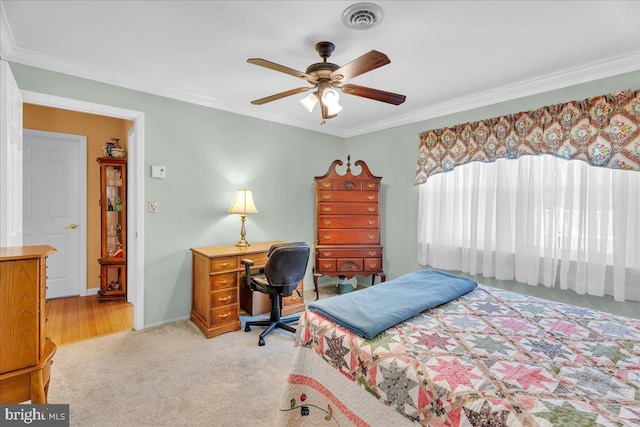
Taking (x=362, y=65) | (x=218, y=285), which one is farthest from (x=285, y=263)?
(x=362, y=65)

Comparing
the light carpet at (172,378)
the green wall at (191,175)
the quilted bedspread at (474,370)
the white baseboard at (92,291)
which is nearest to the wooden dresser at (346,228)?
the green wall at (191,175)

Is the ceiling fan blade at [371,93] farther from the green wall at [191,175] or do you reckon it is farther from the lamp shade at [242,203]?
the green wall at [191,175]

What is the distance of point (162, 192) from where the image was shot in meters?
3.18

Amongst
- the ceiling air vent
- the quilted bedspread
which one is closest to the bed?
the quilted bedspread

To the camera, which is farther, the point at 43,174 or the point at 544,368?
the point at 43,174

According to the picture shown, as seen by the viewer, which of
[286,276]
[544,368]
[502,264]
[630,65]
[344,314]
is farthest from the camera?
[502,264]

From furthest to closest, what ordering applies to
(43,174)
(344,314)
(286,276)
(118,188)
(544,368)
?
1. (118,188)
2. (43,174)
3. (286,276)
4. (344,314)
5. (544,368)

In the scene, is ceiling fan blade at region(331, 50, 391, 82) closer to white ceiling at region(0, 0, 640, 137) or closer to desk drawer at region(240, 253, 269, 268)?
white ceiling at region(0, 0, 640, 137)

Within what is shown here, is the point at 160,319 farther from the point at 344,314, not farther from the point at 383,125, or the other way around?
the point at 383,125

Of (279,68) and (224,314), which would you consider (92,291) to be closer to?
(224,314)

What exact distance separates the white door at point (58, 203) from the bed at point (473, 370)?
13.3 feet

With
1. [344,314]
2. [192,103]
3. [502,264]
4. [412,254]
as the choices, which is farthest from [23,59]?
[502,264]

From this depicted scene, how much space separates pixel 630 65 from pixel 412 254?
2.72 m

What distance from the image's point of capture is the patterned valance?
2391mm
